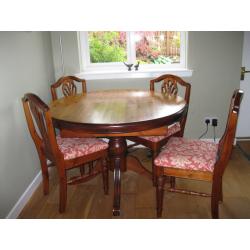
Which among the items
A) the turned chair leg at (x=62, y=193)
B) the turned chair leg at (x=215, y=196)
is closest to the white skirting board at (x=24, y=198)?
the turned chair leg at (x=62, y=193)

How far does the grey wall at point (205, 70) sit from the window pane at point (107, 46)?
9.6 inches

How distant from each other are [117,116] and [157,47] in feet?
5.42

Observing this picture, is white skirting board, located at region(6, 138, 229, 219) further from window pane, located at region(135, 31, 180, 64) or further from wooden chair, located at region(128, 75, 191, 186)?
window pane, located at region(135, 31, 180, 64)

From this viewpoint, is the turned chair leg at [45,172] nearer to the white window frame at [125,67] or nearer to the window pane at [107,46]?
the white window frame at [125,67]

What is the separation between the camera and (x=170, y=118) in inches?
66.6

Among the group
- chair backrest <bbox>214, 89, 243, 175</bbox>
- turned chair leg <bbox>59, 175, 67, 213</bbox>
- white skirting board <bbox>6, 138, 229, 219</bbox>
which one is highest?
chair backrest <bbox>214, 89, 243, 175</bbox>

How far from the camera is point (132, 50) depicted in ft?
9.96

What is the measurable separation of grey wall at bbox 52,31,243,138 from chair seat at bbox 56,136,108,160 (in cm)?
113

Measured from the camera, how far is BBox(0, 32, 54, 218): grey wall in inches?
69.9

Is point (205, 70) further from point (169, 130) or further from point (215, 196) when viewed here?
point (215, 196)

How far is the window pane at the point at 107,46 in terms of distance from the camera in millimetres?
3012

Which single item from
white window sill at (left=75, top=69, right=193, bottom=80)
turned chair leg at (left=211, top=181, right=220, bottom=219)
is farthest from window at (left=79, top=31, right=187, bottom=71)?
turned chair leg at (left=211, top=181, right=220, bottom=219)

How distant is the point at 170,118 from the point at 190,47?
147cm
